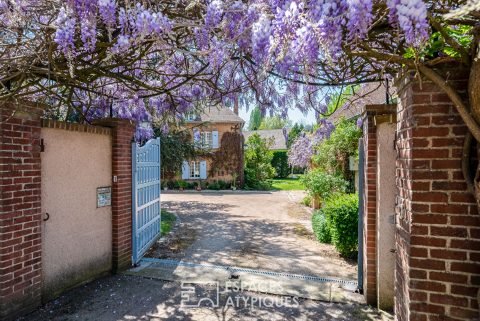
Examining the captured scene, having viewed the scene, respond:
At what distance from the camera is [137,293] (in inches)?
181

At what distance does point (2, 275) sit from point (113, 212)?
6.46 ft

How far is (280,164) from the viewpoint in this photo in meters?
35.2

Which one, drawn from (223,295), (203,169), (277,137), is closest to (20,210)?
(223,295)

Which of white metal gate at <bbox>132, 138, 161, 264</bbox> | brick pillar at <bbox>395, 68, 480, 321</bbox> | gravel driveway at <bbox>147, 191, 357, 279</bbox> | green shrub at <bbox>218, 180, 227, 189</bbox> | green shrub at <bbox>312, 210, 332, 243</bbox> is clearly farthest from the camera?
green shrub at <bbox>218, 180, 227, 189</bbox>

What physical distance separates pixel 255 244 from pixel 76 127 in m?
4.79

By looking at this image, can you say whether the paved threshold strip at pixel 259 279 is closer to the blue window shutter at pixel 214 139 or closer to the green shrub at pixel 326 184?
the green shrub at pixel 326 184

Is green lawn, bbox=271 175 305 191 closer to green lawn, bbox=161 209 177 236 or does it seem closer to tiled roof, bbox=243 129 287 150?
green lawn, bbox=161 209 177 236

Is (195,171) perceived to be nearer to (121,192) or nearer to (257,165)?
(257,165)

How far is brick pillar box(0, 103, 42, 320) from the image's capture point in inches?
140

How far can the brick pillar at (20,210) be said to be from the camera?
356 cm

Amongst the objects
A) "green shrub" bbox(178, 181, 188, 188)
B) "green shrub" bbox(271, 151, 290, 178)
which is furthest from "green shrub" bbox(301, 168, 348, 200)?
"green shrub" bbox(271, 151, 290, 178)

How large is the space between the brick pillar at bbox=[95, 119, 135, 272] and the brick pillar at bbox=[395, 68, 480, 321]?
4475 millimetres

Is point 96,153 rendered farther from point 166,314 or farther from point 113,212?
point 166,314

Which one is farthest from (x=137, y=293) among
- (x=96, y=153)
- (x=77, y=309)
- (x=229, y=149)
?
(x=229, y=149)
